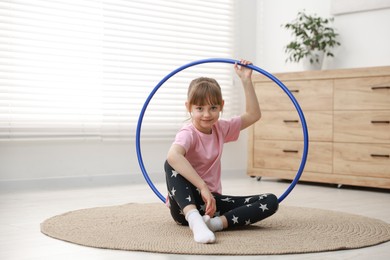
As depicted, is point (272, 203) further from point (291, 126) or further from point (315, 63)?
point (315, 63)

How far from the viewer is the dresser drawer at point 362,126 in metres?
3.62

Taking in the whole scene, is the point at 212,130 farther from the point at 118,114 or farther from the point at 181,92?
the point at 181,92

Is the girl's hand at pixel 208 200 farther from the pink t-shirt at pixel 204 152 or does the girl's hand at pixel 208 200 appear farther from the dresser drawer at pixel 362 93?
the dresser drawer at pixel 362 93

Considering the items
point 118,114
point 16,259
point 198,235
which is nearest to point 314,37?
point 118,114

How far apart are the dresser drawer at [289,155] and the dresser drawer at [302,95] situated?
25cm

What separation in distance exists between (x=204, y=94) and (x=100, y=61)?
193cm

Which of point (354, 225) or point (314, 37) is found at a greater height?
point (314, 37)

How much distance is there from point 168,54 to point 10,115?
1.31 metres

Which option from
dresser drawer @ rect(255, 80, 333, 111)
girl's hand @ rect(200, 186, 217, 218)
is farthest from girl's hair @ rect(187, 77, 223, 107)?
dresser drawer @ rect(255, 80, 333, 111)

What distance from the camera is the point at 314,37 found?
14.0 ft

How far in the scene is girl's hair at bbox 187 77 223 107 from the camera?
2215 millimetres

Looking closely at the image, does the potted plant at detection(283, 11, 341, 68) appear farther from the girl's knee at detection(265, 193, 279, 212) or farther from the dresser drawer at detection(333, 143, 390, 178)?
the girl's knee at detection(265, 193, 279, 212)

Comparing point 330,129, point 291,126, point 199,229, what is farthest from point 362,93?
point 199,229

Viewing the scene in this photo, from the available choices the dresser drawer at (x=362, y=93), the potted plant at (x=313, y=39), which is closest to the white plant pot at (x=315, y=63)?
the potted plant at (x=313, y=39)
